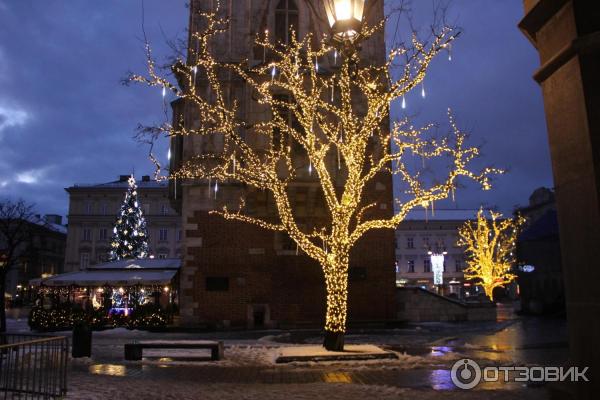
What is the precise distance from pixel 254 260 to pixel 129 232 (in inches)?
1229

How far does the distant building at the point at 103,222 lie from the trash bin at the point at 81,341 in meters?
61.5

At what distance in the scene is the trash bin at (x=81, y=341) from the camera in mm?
14719

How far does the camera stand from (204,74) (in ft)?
79.9

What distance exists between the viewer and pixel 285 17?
82.5 ft

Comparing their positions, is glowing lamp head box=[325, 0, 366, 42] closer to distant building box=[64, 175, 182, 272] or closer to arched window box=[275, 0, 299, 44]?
arched window box=[275, 0, 299, 44]

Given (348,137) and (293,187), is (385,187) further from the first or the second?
(348,137)

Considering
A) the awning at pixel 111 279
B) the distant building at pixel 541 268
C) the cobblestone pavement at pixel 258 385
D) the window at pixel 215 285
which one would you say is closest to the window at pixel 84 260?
the awning at pixel 111 279

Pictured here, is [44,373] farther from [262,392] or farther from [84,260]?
[84,260]

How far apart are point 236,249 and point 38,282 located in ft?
31.2

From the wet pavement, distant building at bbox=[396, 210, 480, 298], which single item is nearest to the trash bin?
the wet pavement

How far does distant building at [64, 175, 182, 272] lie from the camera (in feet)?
248

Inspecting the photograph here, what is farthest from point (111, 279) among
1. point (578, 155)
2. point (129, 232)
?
point (129, 232)

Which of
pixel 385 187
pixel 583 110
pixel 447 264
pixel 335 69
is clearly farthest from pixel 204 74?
pixel 447 264

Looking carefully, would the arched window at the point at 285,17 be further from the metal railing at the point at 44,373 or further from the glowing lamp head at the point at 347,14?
the metal railing at the point at 44,373
